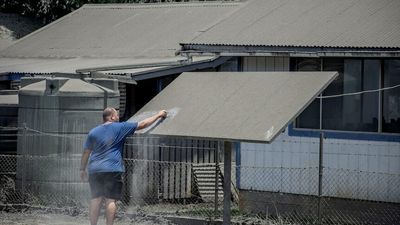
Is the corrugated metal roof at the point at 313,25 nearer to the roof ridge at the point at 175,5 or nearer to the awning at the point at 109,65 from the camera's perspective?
the awning at the point at 109,65

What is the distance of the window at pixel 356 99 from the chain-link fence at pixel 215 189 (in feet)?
1.99

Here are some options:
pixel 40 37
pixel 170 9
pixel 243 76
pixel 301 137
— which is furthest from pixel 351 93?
pixel 40 37

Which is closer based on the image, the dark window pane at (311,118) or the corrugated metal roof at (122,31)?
the dark window pane at (311,118)

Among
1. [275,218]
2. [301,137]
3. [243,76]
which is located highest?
[243,76]

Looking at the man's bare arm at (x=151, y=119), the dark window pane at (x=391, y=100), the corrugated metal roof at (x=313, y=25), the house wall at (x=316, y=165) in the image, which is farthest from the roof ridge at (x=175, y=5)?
the man's bare arm at (x=151, y=119)

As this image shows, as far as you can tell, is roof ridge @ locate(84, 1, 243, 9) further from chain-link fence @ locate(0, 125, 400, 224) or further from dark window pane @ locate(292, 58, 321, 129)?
dark window pane @ locate(292, 58, 321, 129)

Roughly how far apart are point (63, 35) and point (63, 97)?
8.08 meters

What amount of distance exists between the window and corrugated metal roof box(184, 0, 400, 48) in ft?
1.37

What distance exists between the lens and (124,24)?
20.7 m

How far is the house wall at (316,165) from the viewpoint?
12.5m

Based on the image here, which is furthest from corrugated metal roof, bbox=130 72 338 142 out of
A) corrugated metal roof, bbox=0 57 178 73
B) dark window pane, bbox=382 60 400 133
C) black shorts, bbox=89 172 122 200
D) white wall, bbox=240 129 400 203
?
corrugated metal roof, bbox=0 57 178 73

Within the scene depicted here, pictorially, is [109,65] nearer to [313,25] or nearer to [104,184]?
[313,25]

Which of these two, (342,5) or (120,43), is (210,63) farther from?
(120,43)

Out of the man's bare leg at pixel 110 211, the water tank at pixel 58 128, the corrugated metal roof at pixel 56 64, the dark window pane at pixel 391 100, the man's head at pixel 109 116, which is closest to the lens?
the man's bare leg at pixel 110 211
